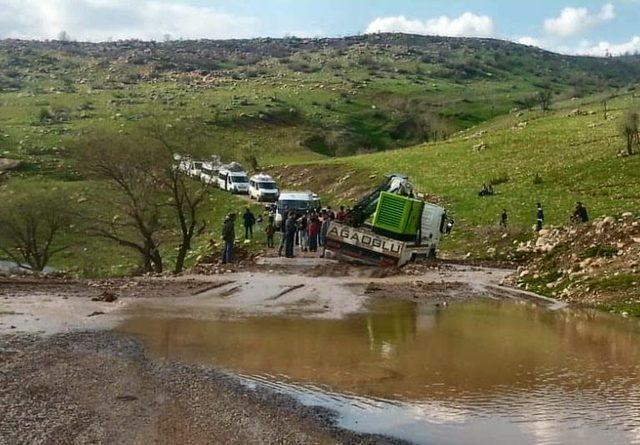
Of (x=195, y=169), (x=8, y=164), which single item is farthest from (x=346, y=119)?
(x=195, y=169)

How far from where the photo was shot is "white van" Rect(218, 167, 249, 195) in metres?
60.6

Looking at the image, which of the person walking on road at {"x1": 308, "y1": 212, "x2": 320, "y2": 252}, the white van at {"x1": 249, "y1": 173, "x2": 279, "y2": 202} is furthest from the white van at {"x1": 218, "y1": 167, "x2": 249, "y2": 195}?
the person walking on road at {"x1": 308, "y1": 212, "x2": 320, "y2": 252}

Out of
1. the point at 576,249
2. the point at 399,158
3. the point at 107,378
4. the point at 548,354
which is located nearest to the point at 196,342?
the point at 107,378

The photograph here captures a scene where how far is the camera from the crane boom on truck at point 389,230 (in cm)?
2919

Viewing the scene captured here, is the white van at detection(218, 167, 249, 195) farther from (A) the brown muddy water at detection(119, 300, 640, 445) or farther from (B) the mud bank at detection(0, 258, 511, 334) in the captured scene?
(A) the brown muddy water at detection(119, 300, 640, 445)

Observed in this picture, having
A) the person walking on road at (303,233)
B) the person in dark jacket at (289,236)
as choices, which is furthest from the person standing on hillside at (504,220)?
the person in dark jacket at (289,236)

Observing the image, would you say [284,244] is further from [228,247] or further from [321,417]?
[321,417]

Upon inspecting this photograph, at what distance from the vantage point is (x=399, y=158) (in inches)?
2410

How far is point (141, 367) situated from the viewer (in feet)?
46.8

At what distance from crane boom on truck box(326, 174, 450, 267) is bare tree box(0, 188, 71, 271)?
62.1ft

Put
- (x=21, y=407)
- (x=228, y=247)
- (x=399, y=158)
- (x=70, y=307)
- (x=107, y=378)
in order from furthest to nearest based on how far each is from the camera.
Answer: (x=399, y=158)
(x=228, y=247)
(x=70, y=307)
(x=107, y=378)
(x=21, y=407)

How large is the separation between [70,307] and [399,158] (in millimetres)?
43571

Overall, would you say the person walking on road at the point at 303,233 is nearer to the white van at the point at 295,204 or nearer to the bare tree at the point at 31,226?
the white van at the point at 295,204

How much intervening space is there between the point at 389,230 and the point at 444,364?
49.5 ft
